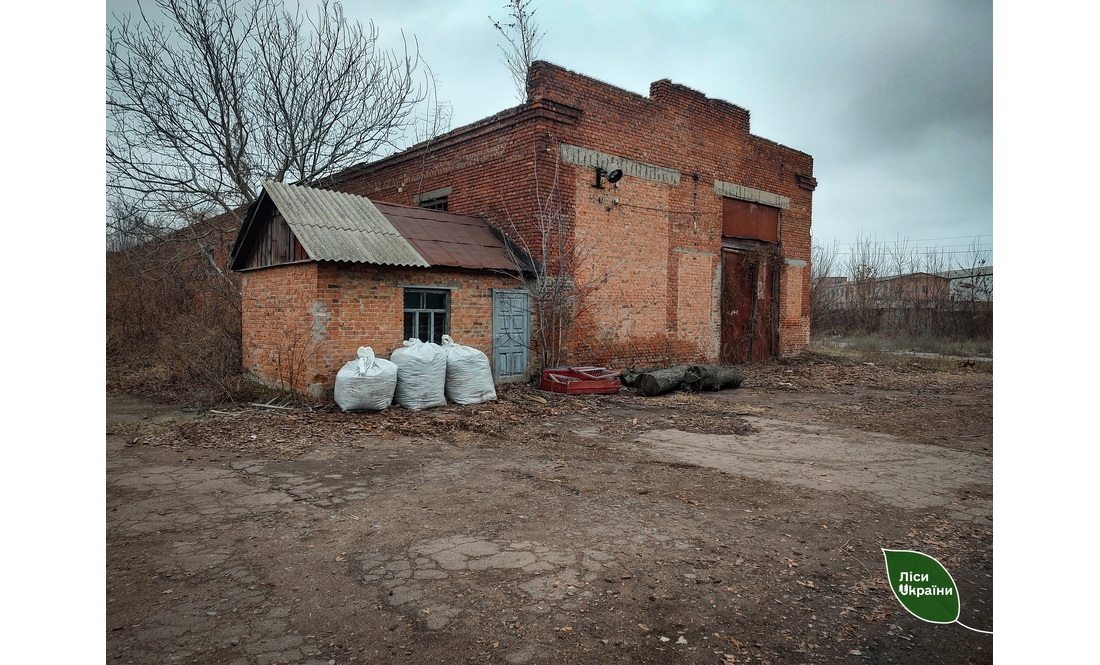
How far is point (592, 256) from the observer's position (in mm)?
11008

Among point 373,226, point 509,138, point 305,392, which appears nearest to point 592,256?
point 509,138

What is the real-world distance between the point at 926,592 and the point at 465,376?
21.4 feet

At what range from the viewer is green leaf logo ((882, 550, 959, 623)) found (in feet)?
7.78

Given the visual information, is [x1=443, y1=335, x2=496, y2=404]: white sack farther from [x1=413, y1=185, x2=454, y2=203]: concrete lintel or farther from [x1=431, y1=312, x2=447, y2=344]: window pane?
[x1=413, y1=185, x2=454, y2=203]: concrete lintel

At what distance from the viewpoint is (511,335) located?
10.2 metres

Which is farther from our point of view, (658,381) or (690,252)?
(690,252)

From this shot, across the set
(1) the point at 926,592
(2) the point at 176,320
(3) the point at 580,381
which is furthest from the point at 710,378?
(2) the point at 176,320

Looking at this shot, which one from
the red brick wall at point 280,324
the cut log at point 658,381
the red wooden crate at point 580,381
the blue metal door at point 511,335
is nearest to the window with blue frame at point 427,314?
the blue metal door at point 511,335

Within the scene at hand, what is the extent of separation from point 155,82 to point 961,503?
13475 millimetres

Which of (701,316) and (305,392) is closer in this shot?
(305,392)

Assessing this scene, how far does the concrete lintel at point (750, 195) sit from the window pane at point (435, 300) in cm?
687

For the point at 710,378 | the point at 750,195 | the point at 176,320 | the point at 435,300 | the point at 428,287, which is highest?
the point at 750,195

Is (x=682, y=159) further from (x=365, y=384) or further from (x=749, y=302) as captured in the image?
(x=365, y=384)

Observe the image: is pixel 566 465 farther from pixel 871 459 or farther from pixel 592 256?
pixel 592 256
